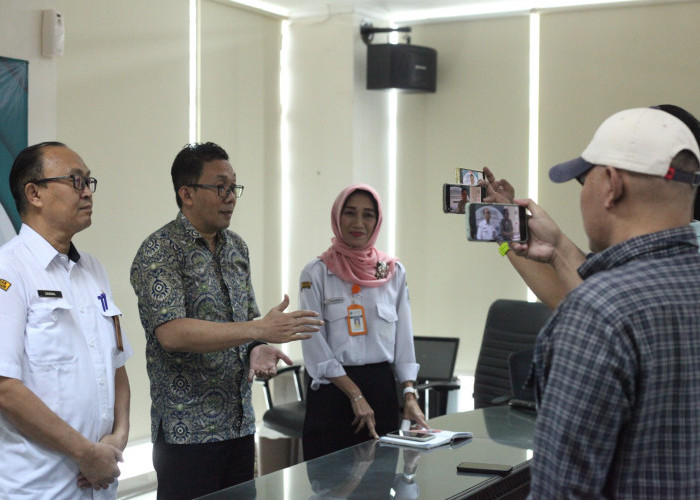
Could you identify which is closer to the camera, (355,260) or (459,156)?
(355,260)

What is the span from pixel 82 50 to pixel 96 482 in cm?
278

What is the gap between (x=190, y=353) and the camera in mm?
2705

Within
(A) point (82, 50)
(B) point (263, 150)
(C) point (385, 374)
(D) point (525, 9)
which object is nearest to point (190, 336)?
(C) point (385, 374)

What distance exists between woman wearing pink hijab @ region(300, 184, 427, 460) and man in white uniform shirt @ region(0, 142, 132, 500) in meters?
1.09

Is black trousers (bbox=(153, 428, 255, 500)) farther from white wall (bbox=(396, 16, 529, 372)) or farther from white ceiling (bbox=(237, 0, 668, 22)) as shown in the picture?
white ceiling (bbox=(237, 0, 668, 22))

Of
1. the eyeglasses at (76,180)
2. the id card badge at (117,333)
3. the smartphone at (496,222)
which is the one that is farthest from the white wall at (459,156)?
the smartphone at (496,222)

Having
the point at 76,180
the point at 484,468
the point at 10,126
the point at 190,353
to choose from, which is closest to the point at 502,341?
the point at 484,468

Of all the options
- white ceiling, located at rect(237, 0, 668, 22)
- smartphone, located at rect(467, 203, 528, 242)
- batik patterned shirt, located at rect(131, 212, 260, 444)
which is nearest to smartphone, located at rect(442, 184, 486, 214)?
smartphone, located at rect(467, 203, 528, 242)

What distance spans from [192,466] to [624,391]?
1.71 meters

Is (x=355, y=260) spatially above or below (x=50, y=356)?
above

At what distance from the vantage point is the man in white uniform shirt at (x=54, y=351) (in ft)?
7.03

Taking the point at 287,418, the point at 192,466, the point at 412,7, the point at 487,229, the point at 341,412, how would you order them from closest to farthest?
the point at 487,229 → the point at 192,466 → the point at 341,412 → the point at 287,418 → the point at 412,7

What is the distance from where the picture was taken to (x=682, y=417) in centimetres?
132

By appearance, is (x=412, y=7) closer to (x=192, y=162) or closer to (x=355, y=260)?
(x=355, y=260)
